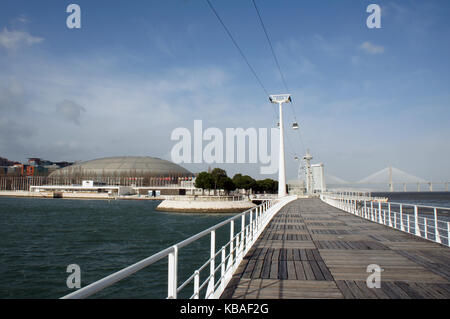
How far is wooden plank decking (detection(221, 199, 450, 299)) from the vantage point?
15.0 feet

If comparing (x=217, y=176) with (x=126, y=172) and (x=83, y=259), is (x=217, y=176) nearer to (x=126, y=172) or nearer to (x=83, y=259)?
(x=83, y=259)

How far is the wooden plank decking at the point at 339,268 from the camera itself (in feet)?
15.0

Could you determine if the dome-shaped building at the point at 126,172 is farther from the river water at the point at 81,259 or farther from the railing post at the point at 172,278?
the railing post at the point at 172,278

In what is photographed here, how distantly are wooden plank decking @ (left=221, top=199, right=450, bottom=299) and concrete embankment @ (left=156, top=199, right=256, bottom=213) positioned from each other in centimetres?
4381

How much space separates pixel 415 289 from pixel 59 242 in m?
21.5

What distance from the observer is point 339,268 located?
237 inches

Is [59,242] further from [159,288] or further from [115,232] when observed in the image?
[159,288]

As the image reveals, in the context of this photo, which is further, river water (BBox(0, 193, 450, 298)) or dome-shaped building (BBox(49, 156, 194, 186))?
dome-shaped building (BBox(49, 156, 194, 186))

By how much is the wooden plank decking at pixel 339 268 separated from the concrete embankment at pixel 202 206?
43814 millimetres

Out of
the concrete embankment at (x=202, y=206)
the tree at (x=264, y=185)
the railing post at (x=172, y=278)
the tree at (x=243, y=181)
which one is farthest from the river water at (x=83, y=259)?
the tree at (x=264, y=185)

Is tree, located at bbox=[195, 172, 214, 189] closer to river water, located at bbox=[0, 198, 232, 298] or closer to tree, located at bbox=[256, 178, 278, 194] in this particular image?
tree, located at bbox=[256, 178, 278, 194]

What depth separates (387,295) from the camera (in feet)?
14.4

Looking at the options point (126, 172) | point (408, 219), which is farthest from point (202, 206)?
point (126, 172)

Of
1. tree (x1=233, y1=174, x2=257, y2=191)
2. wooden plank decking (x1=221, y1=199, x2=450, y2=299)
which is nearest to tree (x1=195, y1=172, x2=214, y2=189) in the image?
tree (x1=233, y1=174, x2=257, y2=191)
